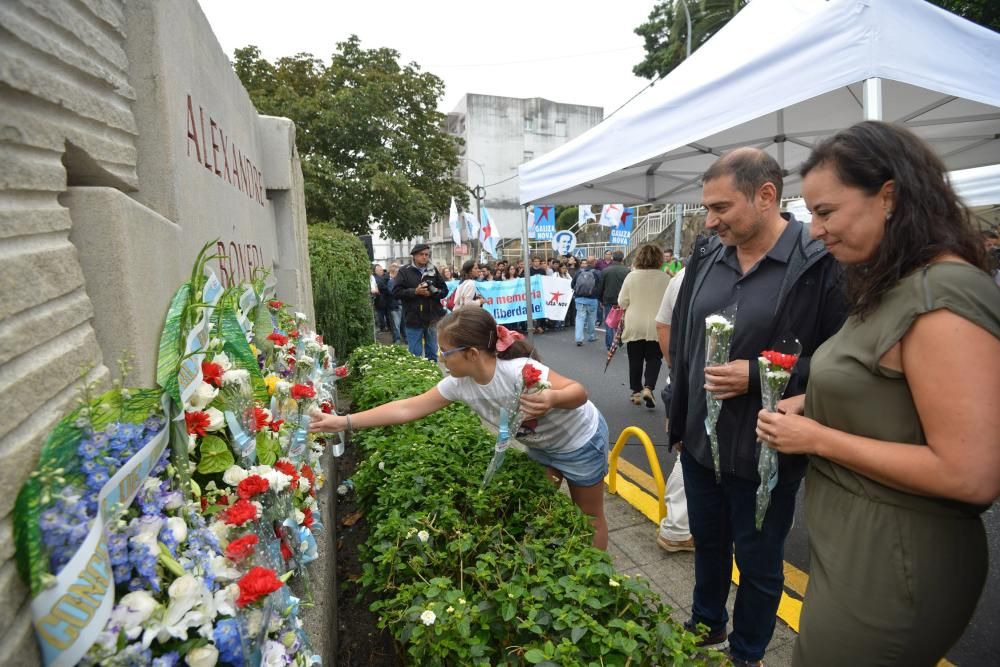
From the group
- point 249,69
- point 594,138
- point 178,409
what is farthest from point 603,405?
point 249,69

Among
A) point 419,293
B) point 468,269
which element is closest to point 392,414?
point 419,293

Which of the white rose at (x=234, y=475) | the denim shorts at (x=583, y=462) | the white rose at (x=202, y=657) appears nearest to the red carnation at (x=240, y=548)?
the white rose at (x=202, y=657)

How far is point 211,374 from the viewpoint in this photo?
1.38m

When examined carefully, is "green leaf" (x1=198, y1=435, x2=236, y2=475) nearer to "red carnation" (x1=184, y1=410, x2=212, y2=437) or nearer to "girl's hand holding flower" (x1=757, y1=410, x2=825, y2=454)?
"red carnation" (x1=184, y1=410, x2=212, y2=437)

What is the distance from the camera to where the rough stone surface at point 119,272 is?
1182 millimetres

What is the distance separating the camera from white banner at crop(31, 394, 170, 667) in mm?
780

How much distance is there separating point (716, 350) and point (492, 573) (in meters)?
1.09

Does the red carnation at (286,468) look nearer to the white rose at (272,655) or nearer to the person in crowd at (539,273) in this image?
the white rose at (272,655)

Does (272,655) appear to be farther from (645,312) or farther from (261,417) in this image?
(645,312)

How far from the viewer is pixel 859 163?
1364mm

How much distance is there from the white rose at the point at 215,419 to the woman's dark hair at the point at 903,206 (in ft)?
5.41

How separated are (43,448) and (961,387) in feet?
5.74

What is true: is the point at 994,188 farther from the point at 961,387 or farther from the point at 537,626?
the point at 537,626

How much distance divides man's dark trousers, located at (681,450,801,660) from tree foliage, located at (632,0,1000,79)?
58.9ft
